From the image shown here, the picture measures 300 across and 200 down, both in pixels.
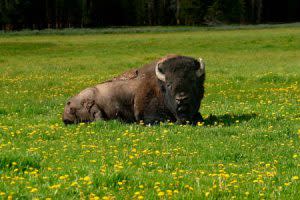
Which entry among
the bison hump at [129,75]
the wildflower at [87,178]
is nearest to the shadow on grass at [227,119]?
the bison hump at [129,75]

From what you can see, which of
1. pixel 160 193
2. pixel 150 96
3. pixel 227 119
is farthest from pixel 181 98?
pixel 160 193

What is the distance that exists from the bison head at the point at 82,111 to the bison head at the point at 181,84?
2445mm

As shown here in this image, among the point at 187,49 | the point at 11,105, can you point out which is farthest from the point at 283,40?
the point at 11,105

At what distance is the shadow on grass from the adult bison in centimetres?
44

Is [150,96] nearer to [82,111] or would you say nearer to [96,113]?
[96,113]

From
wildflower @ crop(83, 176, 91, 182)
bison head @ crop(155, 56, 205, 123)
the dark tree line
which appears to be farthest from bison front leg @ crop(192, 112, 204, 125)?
the dark tree line

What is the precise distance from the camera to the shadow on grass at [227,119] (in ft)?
53.6

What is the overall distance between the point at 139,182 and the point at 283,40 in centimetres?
6445

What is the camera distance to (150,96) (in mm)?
16812

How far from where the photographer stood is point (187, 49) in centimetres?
6544

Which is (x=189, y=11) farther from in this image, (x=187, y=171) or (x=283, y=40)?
(x=187, y=171)

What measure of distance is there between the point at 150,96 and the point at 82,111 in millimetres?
2347

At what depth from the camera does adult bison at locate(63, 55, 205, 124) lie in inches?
630

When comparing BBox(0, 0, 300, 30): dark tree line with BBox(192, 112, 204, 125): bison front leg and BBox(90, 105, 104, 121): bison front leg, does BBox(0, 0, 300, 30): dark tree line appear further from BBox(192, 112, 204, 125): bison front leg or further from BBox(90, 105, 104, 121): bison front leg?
BBox(192, 112, 204, 125): bison front leg
